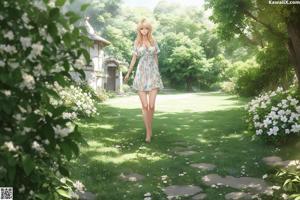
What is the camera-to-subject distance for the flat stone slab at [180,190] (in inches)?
234

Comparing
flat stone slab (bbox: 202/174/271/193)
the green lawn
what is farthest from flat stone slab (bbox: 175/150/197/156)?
flat stone slab (bbox: 202/174/271/193)

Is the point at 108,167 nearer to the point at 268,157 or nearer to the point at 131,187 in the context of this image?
the point at 131,187

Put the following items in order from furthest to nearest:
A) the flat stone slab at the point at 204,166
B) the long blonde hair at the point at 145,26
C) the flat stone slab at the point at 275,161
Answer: the long blonde hair at the point at 145,26
the flat stone slab at the point at 204,166
the flat stone slab at the point at 275,161

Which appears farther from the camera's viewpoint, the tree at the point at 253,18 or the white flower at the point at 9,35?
the tree at the point at 253,18

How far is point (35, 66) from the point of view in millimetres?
2787

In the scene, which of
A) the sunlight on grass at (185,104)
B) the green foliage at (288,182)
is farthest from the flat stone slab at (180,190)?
the sunlight on grass at (185,104)

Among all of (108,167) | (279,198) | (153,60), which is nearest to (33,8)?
(279,198)

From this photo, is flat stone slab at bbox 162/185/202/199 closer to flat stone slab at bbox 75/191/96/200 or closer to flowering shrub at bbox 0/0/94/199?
flat stone slab at bbox 75/191/96/200

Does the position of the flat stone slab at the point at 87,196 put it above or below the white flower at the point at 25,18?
below

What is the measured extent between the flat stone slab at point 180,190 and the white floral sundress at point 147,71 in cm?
355

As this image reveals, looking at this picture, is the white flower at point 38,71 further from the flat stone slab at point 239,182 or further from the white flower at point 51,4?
the flat stone slab at point 239,182

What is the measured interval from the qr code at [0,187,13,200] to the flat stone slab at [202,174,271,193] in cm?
392

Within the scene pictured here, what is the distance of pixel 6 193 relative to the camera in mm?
2900

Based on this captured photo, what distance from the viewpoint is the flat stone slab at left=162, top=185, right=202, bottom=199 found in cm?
593
